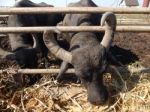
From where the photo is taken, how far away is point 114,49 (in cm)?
902

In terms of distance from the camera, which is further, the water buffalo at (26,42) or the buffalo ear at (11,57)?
the water buffalo at (26,42)

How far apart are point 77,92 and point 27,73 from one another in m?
0.88

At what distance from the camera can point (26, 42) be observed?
7387mm

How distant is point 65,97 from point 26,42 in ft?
5.90

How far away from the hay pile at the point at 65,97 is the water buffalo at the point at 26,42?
18.9 inches

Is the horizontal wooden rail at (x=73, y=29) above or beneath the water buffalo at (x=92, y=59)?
above

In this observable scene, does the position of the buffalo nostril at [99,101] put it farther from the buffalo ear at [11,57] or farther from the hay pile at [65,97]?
the buffalo ear at [11,57]

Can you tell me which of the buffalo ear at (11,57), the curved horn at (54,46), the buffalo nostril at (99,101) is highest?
the curved horn at (54,46)

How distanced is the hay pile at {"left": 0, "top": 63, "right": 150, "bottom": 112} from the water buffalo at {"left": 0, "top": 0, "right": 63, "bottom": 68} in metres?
0.48

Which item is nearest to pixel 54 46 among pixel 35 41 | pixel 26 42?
pixel 35 41

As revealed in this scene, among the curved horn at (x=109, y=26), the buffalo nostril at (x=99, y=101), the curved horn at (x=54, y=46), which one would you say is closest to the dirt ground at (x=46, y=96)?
the buffalo nostril at (x=99, y=101)

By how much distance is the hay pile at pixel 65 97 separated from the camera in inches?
228

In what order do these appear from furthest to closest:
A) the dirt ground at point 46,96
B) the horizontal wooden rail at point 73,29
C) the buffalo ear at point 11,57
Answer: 1. the buffalo ear at point 11,57
2. the horizontal wooden rail at point 73,29
3. the dirt ground at point 46,96

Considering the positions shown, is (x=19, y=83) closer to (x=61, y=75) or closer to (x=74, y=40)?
(x=61, y=75)
